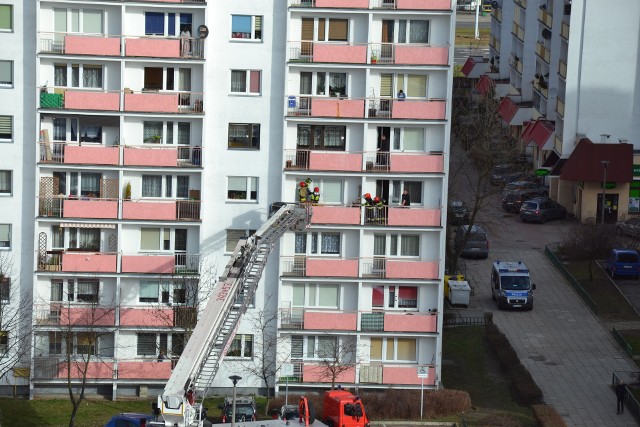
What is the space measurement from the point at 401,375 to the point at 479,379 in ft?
15.6

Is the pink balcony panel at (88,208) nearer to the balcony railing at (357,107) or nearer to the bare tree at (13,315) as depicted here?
the bare tree at (13,315)

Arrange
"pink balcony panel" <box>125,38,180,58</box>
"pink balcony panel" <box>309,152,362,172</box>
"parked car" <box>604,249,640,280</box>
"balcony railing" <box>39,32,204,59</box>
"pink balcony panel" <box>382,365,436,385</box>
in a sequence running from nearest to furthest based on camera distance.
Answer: "balcony railing" <box>39,32,204,59</box>
"pink balcony panel" <box>125,38,180,58</box>
"pink balcony panel" <box>309,152,362,172</box>
"pink balcony panel" <box>382,365,436,385</box>
"parked car" <box>604,249,640,280</box>

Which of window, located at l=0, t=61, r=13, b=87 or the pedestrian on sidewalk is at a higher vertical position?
window, located at l=0, t=61, r=13, b=87

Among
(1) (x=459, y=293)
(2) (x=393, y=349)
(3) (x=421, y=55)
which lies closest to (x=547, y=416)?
(2) (x=393, y=349)

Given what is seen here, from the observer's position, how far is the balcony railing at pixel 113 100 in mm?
77438

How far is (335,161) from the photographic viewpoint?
79000 mm

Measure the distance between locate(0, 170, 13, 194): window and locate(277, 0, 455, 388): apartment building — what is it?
1198cm

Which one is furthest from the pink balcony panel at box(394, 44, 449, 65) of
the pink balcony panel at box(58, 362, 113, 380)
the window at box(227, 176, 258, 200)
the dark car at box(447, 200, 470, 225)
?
the dark car at box(447, 200, 470, 225)

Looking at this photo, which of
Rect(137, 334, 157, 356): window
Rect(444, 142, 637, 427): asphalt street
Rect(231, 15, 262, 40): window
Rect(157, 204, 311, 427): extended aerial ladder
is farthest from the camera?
Rect(444, 142, 637, 427): asphalt street

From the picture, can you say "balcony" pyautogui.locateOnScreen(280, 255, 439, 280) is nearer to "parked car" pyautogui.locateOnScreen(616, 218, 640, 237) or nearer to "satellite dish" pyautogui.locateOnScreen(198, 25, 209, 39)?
"satellite dish" pyautogui.locateOnScreen(198, 25, 209, 39)

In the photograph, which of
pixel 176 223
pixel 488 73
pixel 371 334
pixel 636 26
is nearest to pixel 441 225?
pixel 371 334

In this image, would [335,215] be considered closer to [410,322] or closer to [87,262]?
[410,322]

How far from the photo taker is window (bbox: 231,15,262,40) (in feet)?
256

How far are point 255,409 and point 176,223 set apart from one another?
9.31 m
